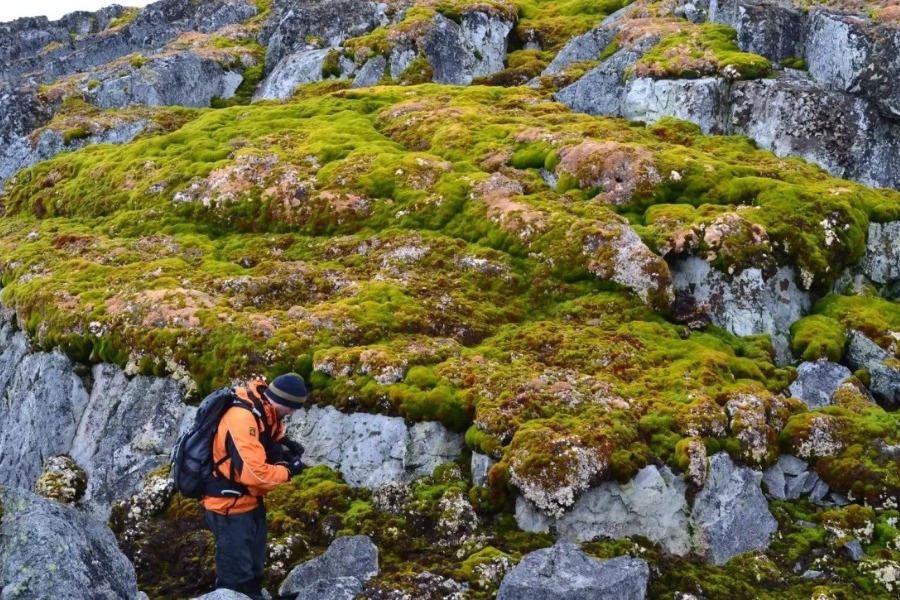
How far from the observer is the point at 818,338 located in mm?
20156

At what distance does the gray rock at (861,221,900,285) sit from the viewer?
23.4 m

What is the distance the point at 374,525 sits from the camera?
15.5 metres

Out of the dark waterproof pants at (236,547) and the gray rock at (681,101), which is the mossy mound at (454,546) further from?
the gray rock at (681,101)

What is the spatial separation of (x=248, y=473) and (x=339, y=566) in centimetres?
291

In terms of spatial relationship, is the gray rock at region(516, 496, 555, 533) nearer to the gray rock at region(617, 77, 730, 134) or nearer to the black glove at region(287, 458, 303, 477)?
the black glove at region(287, 458, 303, 477)

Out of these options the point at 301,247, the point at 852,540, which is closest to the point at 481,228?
the point at 301,247

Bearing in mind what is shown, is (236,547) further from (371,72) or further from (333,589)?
(371,72)

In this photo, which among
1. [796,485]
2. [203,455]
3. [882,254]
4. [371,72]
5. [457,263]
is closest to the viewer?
[203,455]

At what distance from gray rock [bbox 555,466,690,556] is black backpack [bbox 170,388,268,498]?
619 cm

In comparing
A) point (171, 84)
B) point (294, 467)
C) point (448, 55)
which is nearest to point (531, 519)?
point (294, 467)

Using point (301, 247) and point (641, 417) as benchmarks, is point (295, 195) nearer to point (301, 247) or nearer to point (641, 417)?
point (301, 247)

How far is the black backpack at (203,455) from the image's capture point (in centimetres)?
1274

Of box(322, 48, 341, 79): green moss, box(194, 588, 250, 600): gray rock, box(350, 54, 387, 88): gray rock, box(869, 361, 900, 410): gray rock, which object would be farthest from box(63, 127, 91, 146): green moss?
box(869, 361, 900, 410): gray rock

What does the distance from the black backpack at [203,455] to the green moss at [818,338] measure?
13.8m
